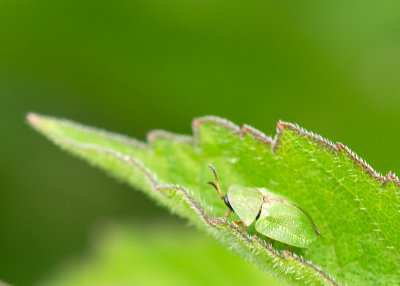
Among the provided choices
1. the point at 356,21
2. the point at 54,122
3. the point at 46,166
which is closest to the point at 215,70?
the point at 356,21

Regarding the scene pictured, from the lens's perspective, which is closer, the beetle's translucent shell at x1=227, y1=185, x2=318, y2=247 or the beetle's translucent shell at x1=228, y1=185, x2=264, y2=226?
the beetle's translucent shell at x1=227, y1=185, x2=318, y2=247

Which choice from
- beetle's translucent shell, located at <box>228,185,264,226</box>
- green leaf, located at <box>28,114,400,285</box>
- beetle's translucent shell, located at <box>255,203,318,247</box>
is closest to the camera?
green leaf, located at <box>28,114,400,285</box>

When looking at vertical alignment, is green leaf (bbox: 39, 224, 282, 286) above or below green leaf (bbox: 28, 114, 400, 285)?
below

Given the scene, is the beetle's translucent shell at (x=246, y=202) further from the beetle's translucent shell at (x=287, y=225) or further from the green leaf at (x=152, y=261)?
the green leaf at (x=152, y=261)

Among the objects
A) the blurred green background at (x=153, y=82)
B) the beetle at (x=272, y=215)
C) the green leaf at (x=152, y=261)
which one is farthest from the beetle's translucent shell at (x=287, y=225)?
the blurred green background at (x=153, y=82)

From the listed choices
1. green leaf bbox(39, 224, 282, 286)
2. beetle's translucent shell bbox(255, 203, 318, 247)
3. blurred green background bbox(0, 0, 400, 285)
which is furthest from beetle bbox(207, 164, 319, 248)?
blurred green background bbox(0, 0, 400, 285)

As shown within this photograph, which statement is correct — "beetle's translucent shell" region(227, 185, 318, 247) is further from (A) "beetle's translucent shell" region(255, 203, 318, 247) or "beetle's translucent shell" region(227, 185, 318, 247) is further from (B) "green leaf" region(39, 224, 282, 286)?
(B) "green leaf" region(39, 224, 282, 286)

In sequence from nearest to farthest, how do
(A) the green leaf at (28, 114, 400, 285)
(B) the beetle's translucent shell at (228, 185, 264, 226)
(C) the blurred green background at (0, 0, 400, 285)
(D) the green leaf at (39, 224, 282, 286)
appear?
(A) the green leaf at (28, 114, 400, 285) < (B) the beetle's translucent shell at (228, 185, 264, 226) < (D) the green leaf at (39, 224, 282, 286) < (C) the blurred green background at (0, 0, 400, 285)
